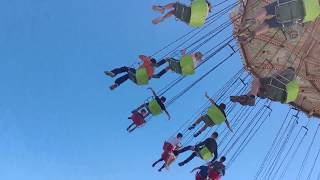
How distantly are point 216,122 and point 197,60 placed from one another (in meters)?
2.16

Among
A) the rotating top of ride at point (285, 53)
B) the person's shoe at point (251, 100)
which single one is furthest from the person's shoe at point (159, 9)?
the person's shoe at point (251, 100)

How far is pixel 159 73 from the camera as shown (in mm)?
20094

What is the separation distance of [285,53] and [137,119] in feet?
18.0

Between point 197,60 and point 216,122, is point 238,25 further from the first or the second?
point 216,122

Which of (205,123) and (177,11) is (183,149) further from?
(177,11)

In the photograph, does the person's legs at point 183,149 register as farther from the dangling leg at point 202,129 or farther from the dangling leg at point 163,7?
the dangling leg at point 163,7

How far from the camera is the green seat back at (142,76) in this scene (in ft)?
64.6

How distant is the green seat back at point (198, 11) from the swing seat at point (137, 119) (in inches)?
192

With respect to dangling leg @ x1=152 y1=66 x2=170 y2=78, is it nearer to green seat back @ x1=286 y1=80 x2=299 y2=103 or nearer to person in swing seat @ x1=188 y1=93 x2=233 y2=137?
person in swing seat @ x1=188 y1=93 x2=233 y2=137

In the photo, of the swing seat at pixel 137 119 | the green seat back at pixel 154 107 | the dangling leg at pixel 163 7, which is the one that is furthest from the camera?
the swing seat at pixel 137 119

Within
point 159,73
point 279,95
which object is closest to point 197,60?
point 159,73

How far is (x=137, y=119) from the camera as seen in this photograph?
69.2 ft

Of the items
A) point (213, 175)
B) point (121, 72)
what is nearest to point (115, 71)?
point (121, 72)

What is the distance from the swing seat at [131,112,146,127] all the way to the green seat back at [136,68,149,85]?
1.66 meters
